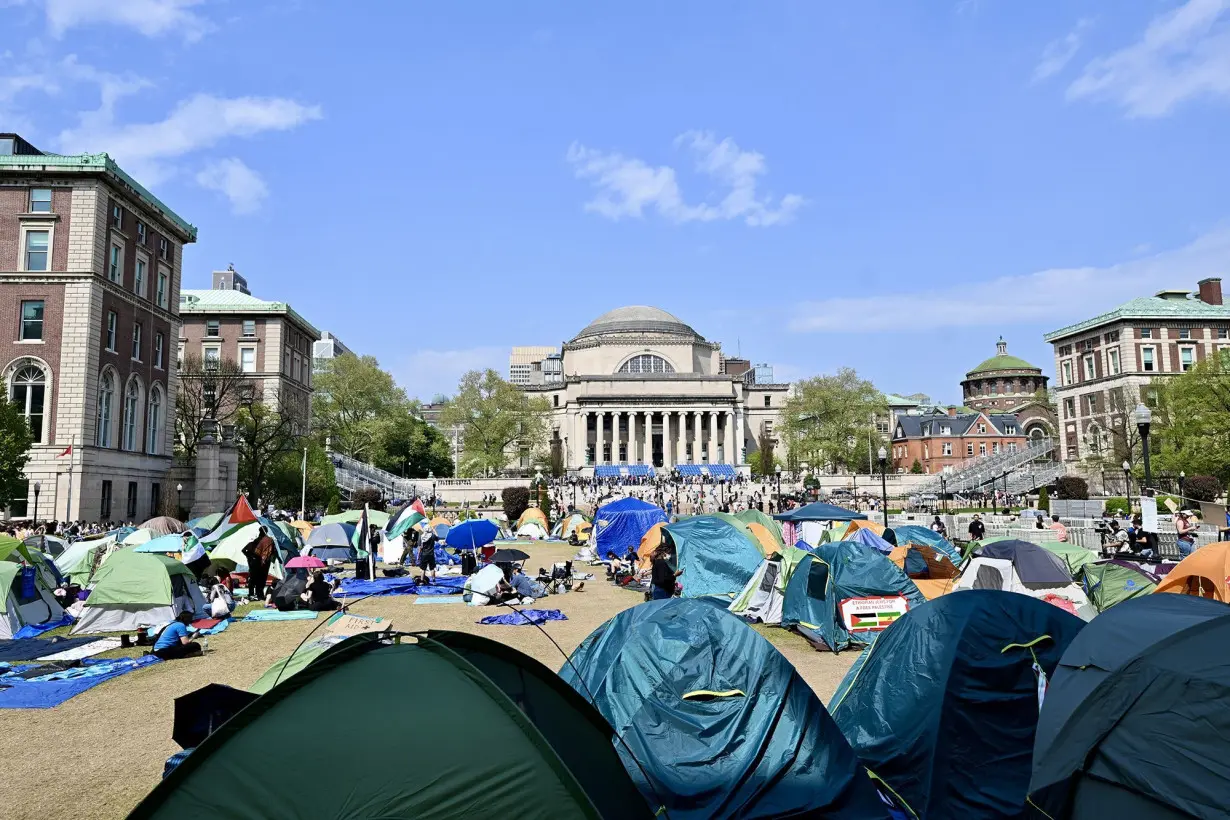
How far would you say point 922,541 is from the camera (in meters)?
21.7

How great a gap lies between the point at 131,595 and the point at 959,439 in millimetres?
84031

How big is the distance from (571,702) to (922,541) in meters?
18.2

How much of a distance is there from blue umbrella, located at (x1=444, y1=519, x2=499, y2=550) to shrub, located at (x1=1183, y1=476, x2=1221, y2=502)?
35.9m

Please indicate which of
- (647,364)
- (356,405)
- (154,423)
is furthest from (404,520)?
(647,364)

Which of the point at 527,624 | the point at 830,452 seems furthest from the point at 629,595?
the point at 830,452

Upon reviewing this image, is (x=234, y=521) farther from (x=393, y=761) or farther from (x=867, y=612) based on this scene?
(x=393, y=761)

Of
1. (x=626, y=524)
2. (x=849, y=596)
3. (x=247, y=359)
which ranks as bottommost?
(x=849, y=596)

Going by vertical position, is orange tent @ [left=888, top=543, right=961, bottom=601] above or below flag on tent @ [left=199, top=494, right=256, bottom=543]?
below

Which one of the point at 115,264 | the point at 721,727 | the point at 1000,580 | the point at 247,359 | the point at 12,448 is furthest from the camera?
the point at 247,359

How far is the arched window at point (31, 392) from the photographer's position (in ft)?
116

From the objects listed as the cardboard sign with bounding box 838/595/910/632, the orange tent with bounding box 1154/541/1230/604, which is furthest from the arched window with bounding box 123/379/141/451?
the orange tent with bounding box 1154/541/1230/604

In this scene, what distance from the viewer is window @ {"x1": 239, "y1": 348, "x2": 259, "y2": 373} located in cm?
6200

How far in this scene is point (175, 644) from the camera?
12.8m

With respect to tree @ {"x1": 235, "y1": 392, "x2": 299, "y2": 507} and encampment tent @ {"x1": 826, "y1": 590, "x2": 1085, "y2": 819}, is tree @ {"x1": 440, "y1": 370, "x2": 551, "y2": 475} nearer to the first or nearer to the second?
tree @ {"x1": 235, "y1": 392, "x2": 299, "y2": 507}
